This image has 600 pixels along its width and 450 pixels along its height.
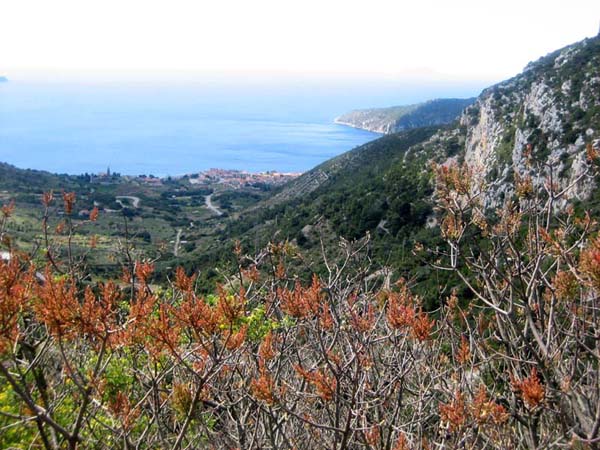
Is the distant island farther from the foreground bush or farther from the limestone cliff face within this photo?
the foreground bush

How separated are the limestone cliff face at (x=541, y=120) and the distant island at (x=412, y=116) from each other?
64406mm

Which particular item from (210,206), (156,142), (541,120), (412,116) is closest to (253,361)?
(541,120)

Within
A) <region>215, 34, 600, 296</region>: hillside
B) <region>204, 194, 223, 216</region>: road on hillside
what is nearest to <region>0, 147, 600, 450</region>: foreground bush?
<region>215, 34, 600, 296</region>: hillside

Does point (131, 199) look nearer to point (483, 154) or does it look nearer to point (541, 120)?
point (483, 154)

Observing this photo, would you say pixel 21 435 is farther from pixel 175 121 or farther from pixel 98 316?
pixel 175 121

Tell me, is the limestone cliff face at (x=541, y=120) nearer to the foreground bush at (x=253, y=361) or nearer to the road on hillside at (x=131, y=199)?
the foreground bush at (x=253, y=361)

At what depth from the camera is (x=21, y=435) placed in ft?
11.5

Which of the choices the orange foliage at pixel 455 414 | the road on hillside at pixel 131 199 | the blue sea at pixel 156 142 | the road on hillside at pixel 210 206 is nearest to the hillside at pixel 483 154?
the orange foliage at pixel 455 414

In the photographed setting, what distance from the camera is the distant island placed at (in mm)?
125438

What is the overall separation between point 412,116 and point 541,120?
357 feet

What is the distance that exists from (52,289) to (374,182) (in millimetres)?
41226

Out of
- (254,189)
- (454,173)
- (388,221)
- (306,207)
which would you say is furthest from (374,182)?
(254,189)

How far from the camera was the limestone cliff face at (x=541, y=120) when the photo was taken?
2616cm

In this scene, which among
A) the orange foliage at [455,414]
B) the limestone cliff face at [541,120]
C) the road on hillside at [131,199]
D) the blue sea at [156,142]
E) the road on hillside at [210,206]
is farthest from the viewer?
the blue sea at [156,142]
